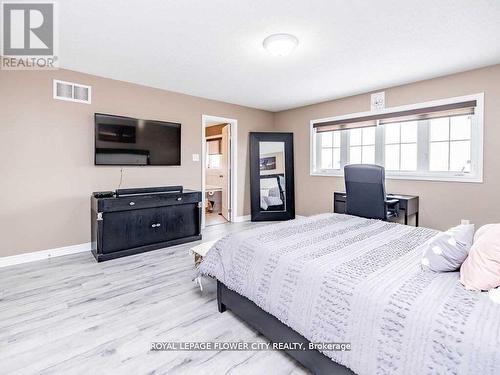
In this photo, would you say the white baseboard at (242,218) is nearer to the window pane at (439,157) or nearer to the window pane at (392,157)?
the window pane at (392,157)

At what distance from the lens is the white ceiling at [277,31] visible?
6.89ft

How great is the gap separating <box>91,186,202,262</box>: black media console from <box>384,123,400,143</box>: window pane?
3.07 meters

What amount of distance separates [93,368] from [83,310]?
74 cm

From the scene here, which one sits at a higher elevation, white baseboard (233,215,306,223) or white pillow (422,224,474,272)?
white pillow (422,224,474,272)

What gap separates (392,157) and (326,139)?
4.16ft

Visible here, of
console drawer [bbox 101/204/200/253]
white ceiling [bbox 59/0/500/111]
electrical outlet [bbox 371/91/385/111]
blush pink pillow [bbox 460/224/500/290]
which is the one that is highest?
white ceiling [bbox 59/0/500/111]

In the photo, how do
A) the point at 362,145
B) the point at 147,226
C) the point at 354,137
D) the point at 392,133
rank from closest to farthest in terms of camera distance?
the point at 147,226 < the point at 392,133 < the point at 362,145 < the point at 354,137

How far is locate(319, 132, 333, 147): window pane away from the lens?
198 inches

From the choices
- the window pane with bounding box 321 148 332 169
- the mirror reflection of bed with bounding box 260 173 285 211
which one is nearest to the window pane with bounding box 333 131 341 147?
the window pane with bounding box 321 148 332 169

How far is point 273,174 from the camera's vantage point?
18.1 feet

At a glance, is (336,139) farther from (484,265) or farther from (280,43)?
(484,265)

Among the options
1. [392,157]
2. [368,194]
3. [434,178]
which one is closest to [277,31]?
[368,194]

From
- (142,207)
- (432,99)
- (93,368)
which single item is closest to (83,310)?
(93,368)

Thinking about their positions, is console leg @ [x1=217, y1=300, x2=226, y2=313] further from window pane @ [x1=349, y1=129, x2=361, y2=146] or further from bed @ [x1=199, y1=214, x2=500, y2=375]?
window pane @ [x1=349, y1=129, x2=361, y2=146]
